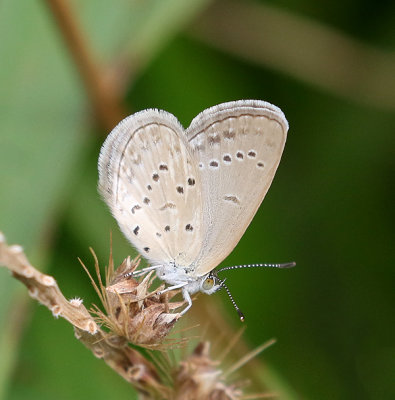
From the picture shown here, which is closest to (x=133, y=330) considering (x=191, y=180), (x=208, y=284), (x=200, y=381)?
(x=200, y=381)

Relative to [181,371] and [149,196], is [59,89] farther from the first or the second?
[181,371]

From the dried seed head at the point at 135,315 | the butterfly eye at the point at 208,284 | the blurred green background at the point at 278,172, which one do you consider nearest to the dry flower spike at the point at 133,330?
the dried seed head at the point at 135,315

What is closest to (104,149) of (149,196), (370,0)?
(149,196)

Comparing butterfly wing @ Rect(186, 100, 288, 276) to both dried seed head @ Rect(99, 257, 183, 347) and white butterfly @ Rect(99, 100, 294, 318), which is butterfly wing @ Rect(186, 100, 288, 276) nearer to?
white butterfly @ Rect(99, 100, 294, 318)

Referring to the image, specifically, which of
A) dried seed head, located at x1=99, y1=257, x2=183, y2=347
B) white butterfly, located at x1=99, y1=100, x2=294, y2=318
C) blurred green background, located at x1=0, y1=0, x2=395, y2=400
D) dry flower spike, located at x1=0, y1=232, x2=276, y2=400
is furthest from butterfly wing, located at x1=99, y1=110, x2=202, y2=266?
blurred green background, located at x1=0, y1=0, x2=395, y2=400

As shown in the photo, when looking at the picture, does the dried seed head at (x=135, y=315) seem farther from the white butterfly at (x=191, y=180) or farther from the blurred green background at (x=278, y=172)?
the blurred green background at (x=278, y=172)

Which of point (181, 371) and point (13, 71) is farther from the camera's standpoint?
point (13, 71)
